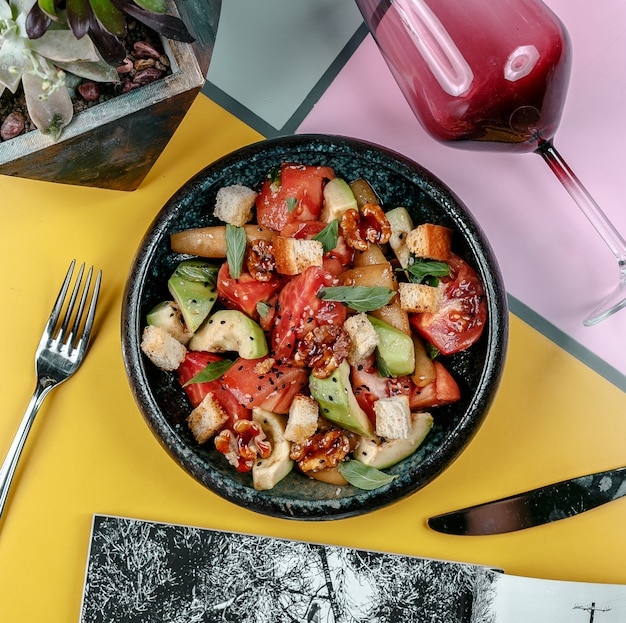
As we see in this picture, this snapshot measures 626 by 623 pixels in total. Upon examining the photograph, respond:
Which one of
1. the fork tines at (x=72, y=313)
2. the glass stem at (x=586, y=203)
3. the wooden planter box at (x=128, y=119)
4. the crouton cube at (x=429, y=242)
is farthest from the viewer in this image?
the fork tines at (x=72, y=313)

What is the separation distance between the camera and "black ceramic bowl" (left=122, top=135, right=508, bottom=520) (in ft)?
4.46

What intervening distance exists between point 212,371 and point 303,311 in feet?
0.71

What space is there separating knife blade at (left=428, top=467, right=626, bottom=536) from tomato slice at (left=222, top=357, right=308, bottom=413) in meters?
0.48

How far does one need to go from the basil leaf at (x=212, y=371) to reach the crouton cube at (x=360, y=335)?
0.79 ft

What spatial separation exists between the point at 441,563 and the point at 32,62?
1.25 metres

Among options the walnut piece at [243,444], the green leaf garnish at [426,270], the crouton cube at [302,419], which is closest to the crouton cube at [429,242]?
the green leaf garnish at [426,270]

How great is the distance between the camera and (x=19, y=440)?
1610 millimetres

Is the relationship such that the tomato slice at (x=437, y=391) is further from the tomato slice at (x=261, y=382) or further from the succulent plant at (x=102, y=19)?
the succulent plant at (x=102, y=19)

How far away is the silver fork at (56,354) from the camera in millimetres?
1609

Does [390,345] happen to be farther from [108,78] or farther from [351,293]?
[108,78]

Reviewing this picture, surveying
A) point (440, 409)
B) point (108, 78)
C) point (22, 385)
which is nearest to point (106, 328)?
point (22, 385)

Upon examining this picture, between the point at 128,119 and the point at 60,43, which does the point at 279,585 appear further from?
the point at 60,43

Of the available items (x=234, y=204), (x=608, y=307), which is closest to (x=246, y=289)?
(x=234, y=204)

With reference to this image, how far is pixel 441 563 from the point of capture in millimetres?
1597
